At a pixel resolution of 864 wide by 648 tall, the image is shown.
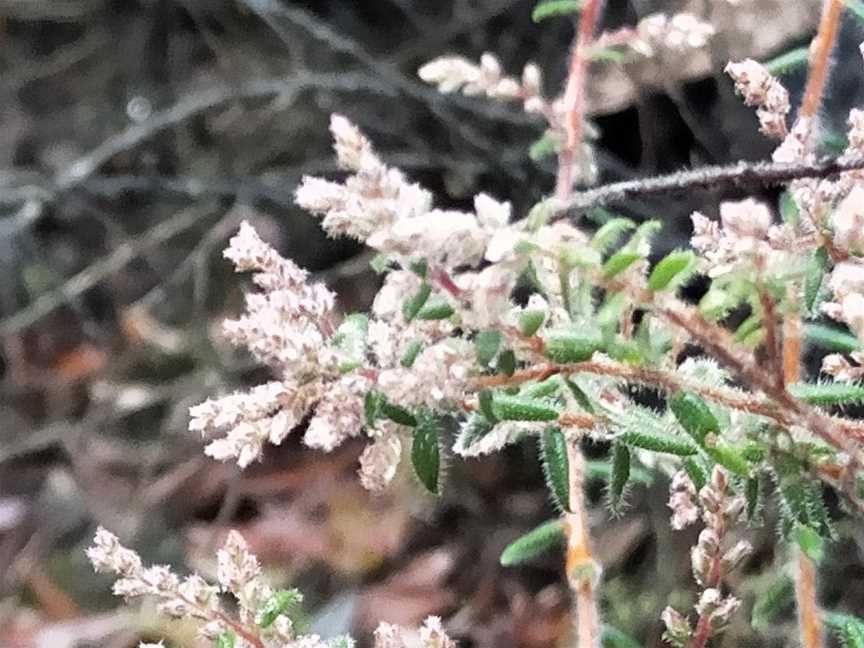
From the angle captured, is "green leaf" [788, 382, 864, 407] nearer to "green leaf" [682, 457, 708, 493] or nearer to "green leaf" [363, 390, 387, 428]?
"green leaf" [682, 457, 708, 493]

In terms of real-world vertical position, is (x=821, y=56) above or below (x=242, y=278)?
below

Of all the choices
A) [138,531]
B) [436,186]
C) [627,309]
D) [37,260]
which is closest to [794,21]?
[436,186]

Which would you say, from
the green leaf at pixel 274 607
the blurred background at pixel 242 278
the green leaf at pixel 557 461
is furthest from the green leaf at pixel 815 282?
the blurred background at pixel 242 278

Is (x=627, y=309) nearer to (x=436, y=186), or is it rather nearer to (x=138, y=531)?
(x=436, y=186)

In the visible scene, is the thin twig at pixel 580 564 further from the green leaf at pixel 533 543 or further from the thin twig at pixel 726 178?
the thin twig at pixel 726 178

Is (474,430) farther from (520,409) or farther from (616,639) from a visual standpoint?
(616,639)

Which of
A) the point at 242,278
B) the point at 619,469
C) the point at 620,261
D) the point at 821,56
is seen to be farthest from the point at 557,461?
the point at 242,278

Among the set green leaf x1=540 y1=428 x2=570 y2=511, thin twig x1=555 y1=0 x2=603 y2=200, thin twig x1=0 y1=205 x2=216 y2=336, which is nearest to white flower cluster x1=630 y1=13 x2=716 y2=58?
thin twig x1=555 y1=0 x2=603 y2=200
